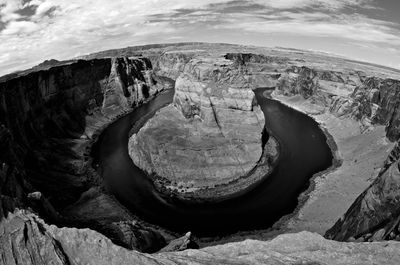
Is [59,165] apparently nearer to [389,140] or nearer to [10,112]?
[10,112]

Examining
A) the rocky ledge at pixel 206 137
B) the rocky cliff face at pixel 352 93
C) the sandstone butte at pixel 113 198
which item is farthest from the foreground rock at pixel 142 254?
the rocky cliff face at pixel 352 93

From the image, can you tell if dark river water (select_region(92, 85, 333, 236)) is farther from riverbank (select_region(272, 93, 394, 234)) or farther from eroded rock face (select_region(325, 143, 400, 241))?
eroded rock face (select_region(325, 143, 400, 241))

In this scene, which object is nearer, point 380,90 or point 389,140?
point 389,140

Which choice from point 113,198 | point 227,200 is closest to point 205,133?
point 227,200

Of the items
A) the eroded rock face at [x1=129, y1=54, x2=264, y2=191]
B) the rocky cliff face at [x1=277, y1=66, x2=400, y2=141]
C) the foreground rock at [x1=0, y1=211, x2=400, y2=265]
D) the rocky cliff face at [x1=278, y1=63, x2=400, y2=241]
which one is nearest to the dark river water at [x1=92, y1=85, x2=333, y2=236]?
the eroded rock face at [x1=129, y1=54, x2=264, y2=191]

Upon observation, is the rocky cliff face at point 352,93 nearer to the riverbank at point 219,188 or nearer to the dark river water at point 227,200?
the dark river water at point 227,200

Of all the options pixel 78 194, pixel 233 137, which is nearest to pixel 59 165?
pixel 78 194
